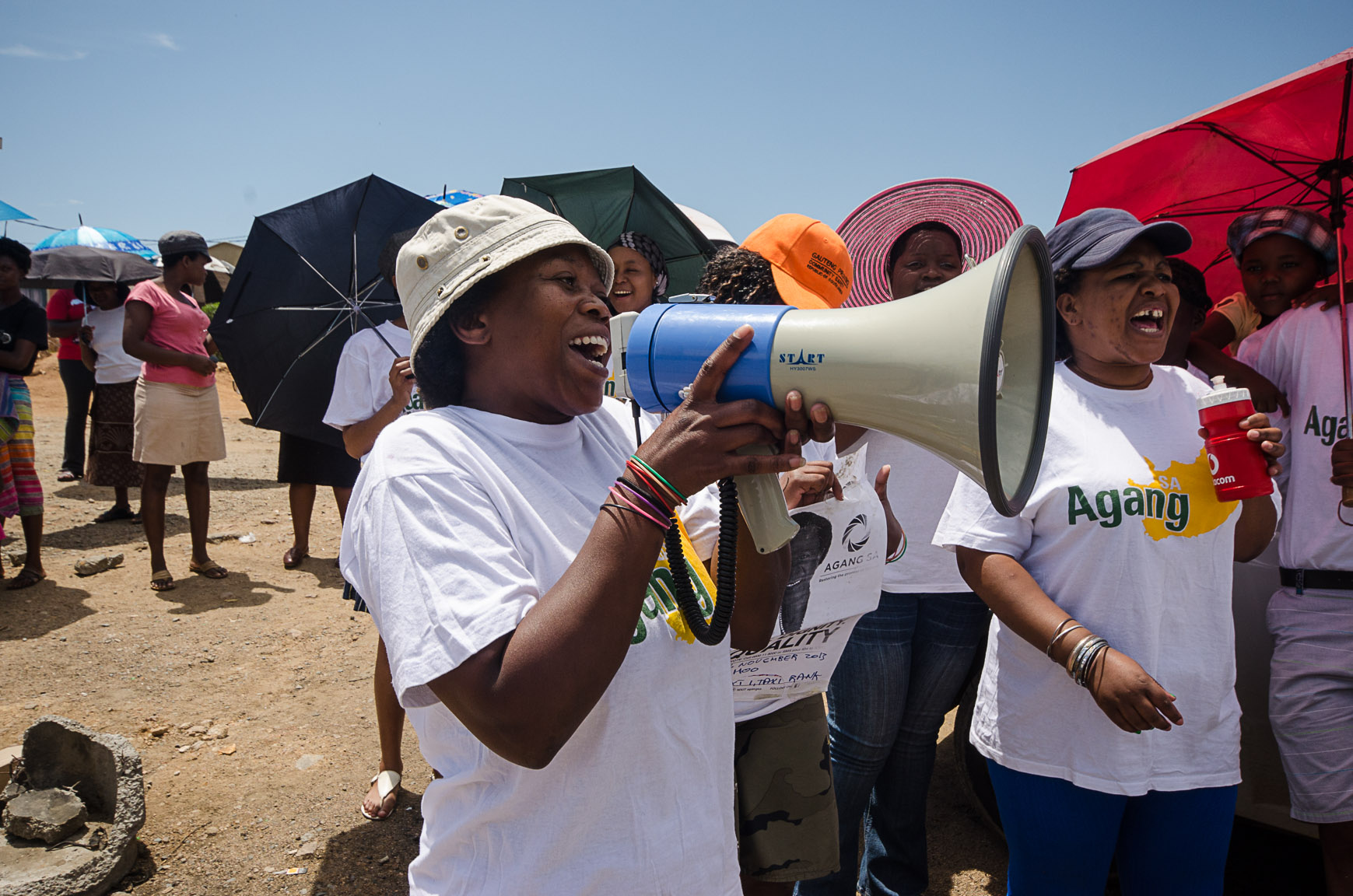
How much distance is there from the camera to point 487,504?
1.26m

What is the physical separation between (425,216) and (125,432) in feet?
15.3

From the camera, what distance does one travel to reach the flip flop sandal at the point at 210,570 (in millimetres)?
6250

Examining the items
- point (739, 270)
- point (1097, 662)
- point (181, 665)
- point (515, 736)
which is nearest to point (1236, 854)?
point (1097, 662)

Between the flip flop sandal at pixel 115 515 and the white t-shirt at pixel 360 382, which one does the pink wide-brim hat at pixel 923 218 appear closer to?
the white t-shirt at pixel 360 382

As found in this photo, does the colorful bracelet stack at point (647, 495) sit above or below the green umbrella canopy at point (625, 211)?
below

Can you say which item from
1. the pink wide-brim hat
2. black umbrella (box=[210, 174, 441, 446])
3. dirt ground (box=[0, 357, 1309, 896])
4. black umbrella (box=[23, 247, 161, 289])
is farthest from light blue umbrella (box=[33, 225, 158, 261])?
the pink wide-brim hat

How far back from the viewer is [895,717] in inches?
110

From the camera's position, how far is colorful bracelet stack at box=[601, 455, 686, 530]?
1175mm

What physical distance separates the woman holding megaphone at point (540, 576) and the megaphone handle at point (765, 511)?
102mm

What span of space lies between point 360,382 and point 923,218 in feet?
8.03

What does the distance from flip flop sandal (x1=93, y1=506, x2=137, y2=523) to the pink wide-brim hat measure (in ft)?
23.8

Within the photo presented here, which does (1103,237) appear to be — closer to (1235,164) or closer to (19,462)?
(1235,164)

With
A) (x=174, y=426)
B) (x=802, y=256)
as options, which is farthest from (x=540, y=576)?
(x=174, y=426)

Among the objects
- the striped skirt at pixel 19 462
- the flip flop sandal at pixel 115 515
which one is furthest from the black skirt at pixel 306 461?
the flip flop sandal at pixel 115 515
